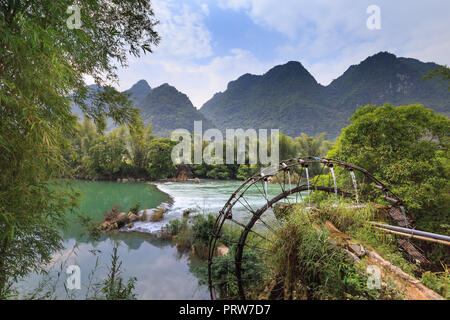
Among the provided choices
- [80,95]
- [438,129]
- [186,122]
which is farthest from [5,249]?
[186,122]

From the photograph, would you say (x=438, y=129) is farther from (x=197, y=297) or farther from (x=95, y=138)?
(x=95, y=138)

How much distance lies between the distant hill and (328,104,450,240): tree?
3367cm

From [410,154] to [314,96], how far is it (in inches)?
2628

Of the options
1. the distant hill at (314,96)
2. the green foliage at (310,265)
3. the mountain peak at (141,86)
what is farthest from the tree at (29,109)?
the mountain peak at (141,86)

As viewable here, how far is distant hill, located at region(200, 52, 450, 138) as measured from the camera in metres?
45.8

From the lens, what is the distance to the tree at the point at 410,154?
343 centimetres

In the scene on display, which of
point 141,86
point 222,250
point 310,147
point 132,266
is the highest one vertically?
Answer: point 141,86

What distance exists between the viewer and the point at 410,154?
3684 mm

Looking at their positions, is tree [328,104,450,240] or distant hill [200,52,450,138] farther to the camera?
distant hill [200,52,450,138]

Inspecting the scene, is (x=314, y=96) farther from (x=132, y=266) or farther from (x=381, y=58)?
(x=132, y=266)

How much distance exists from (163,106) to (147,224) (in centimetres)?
5701

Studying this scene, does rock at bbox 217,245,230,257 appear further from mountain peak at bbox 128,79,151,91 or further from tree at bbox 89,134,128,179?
mountain peak at bbox 128,79,151,91

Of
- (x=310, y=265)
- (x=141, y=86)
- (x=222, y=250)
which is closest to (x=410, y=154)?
(x=310, y=265)

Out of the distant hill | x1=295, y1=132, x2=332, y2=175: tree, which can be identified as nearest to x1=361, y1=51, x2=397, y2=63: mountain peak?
the distant hill
